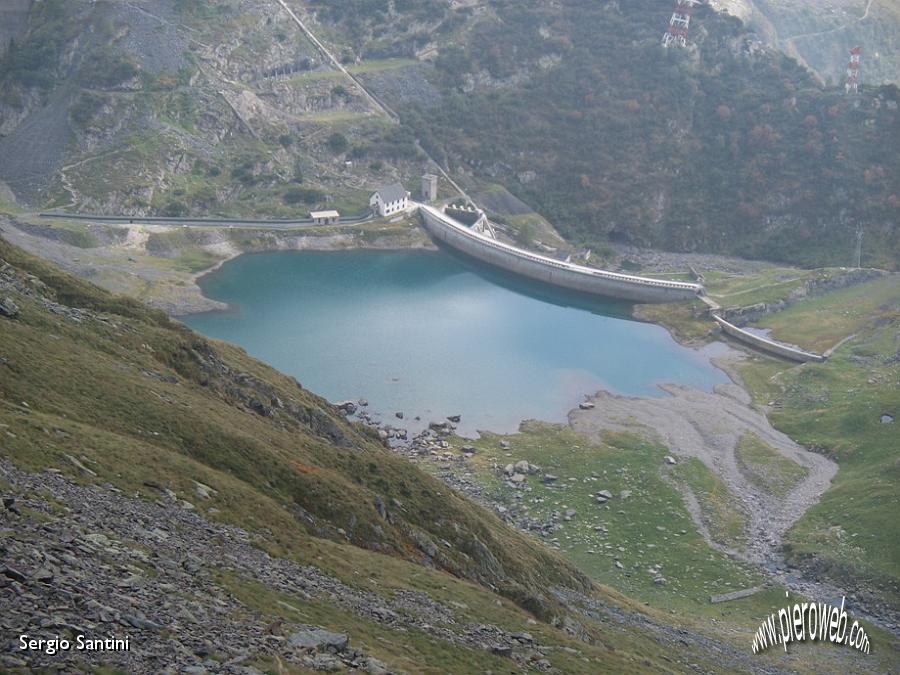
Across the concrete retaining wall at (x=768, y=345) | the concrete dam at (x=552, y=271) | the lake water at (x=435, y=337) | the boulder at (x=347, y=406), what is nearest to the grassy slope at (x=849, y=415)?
the concrete retaining wall at (x=768, y=345)

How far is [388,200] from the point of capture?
465 ft

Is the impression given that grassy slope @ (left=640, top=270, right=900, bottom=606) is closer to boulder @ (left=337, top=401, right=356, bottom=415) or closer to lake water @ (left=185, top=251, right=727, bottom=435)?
lake water @ (left=185, top=251, right=727, bottom=435)

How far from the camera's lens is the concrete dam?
126 m

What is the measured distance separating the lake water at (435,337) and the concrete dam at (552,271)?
7.76 ft

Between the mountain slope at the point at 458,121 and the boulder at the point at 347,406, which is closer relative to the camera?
the boulder at the point at 347,406

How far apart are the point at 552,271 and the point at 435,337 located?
31920 mm

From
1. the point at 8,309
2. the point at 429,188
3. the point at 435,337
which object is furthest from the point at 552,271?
the point at 8,309

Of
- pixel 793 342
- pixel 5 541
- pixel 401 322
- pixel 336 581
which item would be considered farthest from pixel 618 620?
pixel 793 342

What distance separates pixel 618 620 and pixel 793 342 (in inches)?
2786

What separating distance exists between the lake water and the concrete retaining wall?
260 inches

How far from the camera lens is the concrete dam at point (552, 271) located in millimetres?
125812

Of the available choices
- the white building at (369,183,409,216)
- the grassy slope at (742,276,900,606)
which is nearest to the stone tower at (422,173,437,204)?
the white building at (369,183,409,216)

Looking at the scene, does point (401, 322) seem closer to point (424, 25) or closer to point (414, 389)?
point (414, 389)

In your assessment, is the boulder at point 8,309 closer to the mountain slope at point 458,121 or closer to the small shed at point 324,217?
the mountain slope at point 458,121
